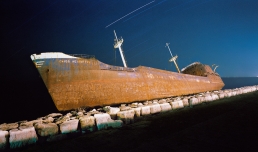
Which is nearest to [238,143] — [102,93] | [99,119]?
[99,119]

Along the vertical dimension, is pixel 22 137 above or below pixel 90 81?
below

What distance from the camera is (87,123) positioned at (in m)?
3.93

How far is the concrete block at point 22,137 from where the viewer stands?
297 cm

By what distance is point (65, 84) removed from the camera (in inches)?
269

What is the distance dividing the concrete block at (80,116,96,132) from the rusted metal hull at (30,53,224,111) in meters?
3.15

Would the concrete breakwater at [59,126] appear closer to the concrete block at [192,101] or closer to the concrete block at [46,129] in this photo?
the concrete block at [46,129]

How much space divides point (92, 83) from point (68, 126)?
3.79m

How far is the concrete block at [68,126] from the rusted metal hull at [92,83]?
128 inches

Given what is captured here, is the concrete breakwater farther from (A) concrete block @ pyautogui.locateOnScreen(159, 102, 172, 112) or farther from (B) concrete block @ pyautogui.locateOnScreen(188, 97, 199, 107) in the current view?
(B) concrete block @ pyautogui.locateOnScreen(188, 97, 199, 107)

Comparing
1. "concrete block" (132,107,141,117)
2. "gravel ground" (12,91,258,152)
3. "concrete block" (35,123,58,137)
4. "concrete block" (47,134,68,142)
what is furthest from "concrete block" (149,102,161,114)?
"concrete block" (35,123,58,137)

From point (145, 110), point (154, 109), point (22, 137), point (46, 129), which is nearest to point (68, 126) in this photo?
point (46, 129)

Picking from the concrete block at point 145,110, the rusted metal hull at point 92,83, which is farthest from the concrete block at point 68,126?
the rusted metal hull at point 92,83

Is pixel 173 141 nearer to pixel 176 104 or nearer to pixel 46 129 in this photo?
pixel 46 129

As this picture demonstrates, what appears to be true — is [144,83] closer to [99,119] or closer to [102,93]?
[102,93]
